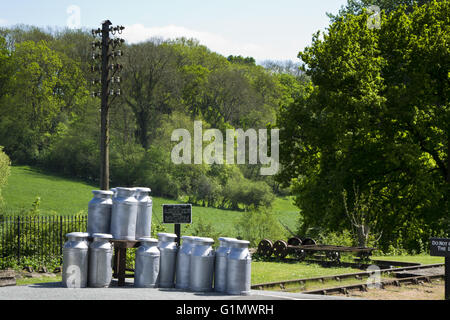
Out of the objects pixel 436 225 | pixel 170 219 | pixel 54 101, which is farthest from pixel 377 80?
pixel 54 101

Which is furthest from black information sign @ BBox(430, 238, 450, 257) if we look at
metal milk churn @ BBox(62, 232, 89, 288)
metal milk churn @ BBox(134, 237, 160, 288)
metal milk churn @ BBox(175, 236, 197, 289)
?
metal milk churn @ BBox(62, 232, 89, 288)

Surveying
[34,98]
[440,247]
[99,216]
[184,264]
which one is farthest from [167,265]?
[34,98]

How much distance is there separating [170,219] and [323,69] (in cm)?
2086

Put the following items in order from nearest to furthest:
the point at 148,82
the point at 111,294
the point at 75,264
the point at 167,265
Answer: the point at 111,294
the point at 75,264
the point at 167,265
the point at 148,82

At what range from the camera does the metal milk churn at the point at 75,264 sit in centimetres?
1118

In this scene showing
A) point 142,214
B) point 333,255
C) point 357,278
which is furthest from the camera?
point 333,255

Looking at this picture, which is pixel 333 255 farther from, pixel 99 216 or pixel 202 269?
pixel 99 216

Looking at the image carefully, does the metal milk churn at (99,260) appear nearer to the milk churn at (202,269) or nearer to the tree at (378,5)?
the milk churn at (202,269)

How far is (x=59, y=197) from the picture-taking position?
57531 millimetres

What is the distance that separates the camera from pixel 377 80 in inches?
1237

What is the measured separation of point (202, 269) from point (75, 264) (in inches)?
93.1

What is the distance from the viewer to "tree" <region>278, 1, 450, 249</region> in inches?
1217

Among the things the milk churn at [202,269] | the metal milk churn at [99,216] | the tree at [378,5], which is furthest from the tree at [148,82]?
the milk churn at [202,269]

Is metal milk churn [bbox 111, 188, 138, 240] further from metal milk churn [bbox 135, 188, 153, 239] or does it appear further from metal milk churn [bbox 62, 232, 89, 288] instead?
metal milk churn [bbox 62, 232, 89, 288]
